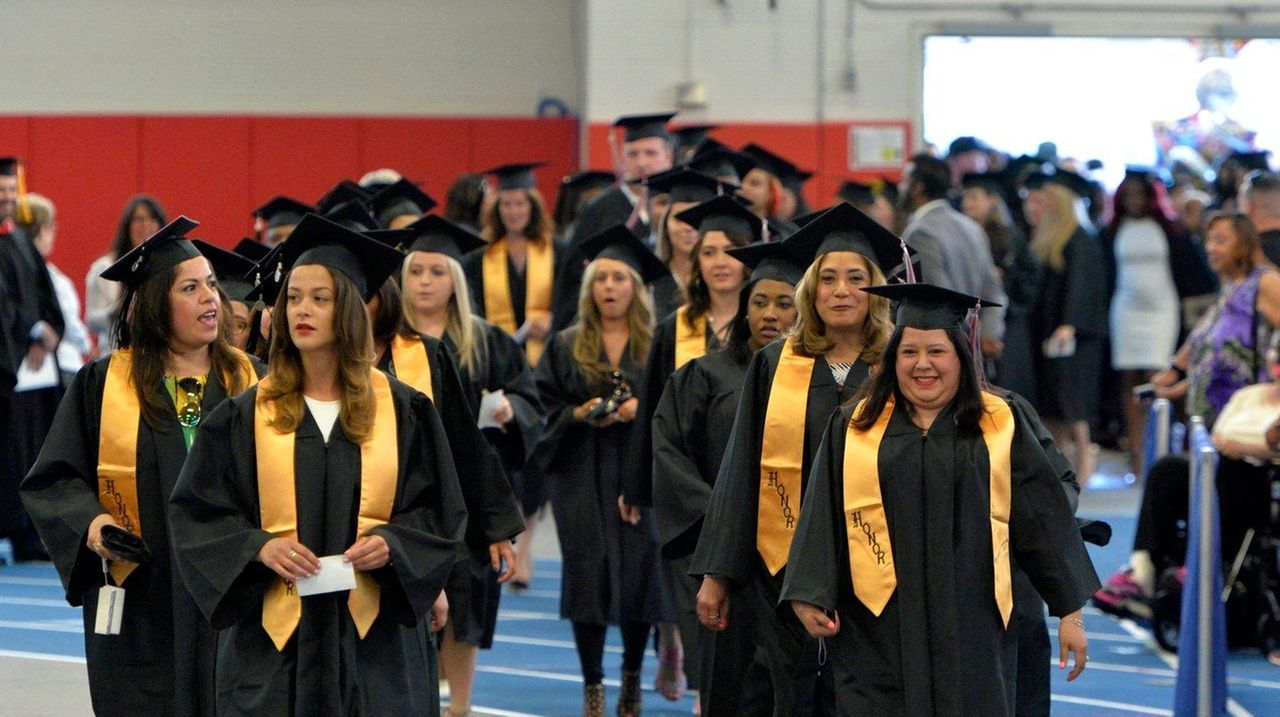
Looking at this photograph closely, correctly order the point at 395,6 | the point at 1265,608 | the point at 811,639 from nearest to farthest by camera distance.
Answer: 1. the point at 811,639
2. the point at 1265,608
3. the point at 395,6

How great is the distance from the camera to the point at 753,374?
5566 mm

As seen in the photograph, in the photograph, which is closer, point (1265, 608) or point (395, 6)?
point (1265, 608)

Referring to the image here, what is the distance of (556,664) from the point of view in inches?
334

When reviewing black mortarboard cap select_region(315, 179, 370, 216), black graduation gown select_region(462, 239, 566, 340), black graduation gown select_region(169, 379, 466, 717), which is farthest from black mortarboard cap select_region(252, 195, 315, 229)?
black graduation gown select_region(169, 379, 466, 717)

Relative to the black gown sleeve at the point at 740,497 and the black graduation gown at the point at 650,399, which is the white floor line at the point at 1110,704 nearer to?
the black graduation gown at the point at 650,399

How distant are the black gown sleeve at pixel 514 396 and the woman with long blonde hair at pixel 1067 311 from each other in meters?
6.29

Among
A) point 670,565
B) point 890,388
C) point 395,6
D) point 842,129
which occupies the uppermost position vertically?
point 395,6

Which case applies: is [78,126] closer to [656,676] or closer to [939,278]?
[939,278]

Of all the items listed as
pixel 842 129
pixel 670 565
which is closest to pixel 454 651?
pixel 670 565

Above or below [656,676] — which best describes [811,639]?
above

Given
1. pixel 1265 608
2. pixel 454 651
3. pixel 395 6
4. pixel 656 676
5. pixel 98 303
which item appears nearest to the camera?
pixel 454 651

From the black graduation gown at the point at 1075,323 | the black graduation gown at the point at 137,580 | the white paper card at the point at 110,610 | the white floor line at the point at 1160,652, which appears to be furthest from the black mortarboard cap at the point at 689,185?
the black graduation gown at the point at 1075,323

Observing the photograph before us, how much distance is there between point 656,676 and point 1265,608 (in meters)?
2.76

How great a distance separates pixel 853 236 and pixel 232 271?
217 centimetres
